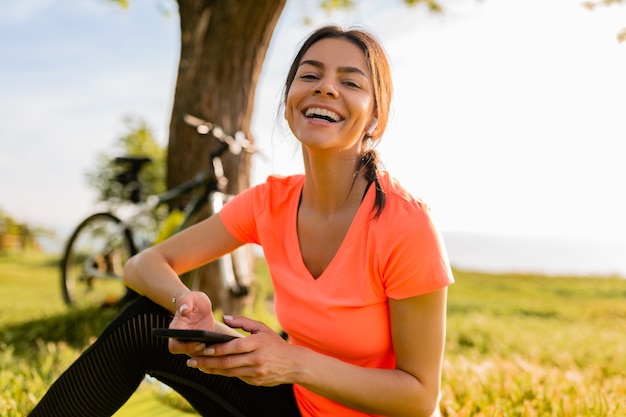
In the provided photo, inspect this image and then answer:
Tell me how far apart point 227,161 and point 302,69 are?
3243mm

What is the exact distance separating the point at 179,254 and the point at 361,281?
30.5 inches

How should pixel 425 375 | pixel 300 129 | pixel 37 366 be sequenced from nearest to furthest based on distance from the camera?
pixel 425 375 < pixel 300 129 < pixel 37 366

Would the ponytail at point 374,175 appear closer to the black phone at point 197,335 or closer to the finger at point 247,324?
the finger at point 247,324

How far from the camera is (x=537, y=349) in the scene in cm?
490

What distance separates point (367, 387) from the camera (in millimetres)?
1530

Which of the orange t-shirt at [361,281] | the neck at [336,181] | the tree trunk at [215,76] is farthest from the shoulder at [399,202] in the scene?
the tree trunk at [215,76]

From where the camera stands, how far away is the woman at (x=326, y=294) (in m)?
1.54

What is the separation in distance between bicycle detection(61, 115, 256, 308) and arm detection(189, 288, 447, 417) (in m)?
2.46

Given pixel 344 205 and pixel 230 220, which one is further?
pixel 230 220

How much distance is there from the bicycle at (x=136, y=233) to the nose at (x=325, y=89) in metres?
2.13

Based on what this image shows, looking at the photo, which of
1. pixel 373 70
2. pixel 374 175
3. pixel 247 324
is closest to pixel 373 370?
pixel 247 324

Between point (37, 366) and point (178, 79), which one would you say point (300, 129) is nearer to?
point (37, 366)

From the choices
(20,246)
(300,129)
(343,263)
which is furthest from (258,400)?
(20,246)

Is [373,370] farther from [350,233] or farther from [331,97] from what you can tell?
[331,97]
